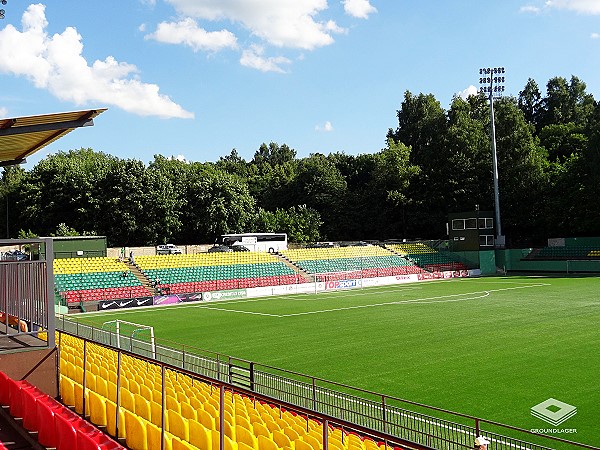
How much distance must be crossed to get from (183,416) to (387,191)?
7056cm

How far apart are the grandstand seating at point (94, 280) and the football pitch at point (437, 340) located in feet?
11.6

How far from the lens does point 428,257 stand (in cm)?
6322

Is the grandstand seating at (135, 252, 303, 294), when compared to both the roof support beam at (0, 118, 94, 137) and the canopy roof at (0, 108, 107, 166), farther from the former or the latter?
the roof support beam at (0, 118, 94, 137)

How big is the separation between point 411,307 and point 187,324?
13.4 m

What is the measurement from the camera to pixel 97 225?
2589 inches

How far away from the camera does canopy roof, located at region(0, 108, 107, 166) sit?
9281mm

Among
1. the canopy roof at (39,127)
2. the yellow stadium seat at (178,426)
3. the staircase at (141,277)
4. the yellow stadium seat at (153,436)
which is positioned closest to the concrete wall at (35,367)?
the canopy roof at (39,127)

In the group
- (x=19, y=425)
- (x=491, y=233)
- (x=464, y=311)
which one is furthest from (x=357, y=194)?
(x=19, y=425)

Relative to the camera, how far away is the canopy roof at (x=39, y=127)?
928 centimetres

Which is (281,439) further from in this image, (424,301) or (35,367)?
(424,301)

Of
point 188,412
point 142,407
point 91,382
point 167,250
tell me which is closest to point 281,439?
point 188,412

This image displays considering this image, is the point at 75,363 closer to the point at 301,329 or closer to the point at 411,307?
the point at 301,329

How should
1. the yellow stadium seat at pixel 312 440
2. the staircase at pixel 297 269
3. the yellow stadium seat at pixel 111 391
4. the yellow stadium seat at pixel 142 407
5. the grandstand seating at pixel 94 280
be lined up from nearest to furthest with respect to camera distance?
the yellow stadium seat at pixel 312 440 < the yellow stadium seat at pixel 142 407 < the yellow stadium seat at pixel 111 391 < the grandstand seating at pixel 94 280 < the staircase at pixel 297 269

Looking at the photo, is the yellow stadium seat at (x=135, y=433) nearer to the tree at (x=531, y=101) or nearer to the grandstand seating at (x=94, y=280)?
the grandstand seating at (x=94, y=280)
